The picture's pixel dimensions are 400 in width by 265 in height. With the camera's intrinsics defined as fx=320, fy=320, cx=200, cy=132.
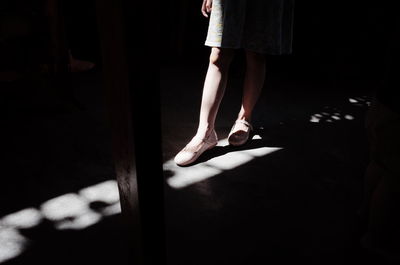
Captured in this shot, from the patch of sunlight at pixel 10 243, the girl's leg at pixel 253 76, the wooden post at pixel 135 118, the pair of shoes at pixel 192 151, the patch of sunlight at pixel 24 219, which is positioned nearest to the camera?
the wooden post at pixel 135 118

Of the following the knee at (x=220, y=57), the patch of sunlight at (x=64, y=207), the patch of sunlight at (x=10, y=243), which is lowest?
the patch of sunlight at (x=10, y=243)

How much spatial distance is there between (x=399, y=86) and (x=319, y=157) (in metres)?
1.07

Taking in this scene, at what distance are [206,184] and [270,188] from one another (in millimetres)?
353

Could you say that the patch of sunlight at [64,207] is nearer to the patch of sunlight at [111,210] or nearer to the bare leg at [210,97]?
the patch of sunlight at [111,210]

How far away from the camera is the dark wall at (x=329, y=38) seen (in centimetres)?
366

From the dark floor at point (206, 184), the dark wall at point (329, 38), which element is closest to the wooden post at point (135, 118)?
the dark floor at point (206, 184)

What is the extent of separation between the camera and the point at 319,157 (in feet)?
6.86

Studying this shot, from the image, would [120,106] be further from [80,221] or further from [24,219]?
[24,219]

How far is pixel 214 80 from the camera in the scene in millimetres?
1904

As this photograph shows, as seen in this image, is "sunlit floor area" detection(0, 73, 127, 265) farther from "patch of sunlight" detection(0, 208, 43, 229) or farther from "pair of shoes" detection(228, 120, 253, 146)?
"pair of shoes" detection(228, 120, 253, 146)

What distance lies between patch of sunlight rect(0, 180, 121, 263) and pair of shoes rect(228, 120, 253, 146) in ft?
2.82

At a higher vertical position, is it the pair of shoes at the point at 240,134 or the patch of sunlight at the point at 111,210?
the pair of shoes at the point at 240,134

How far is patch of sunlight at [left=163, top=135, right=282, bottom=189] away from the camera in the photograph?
178 cm

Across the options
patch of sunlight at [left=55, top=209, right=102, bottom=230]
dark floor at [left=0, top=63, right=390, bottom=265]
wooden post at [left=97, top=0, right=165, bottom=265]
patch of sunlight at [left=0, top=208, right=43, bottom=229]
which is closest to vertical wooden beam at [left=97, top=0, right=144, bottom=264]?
wooden post at [left=97, top=0, right=165, bottom=265]
